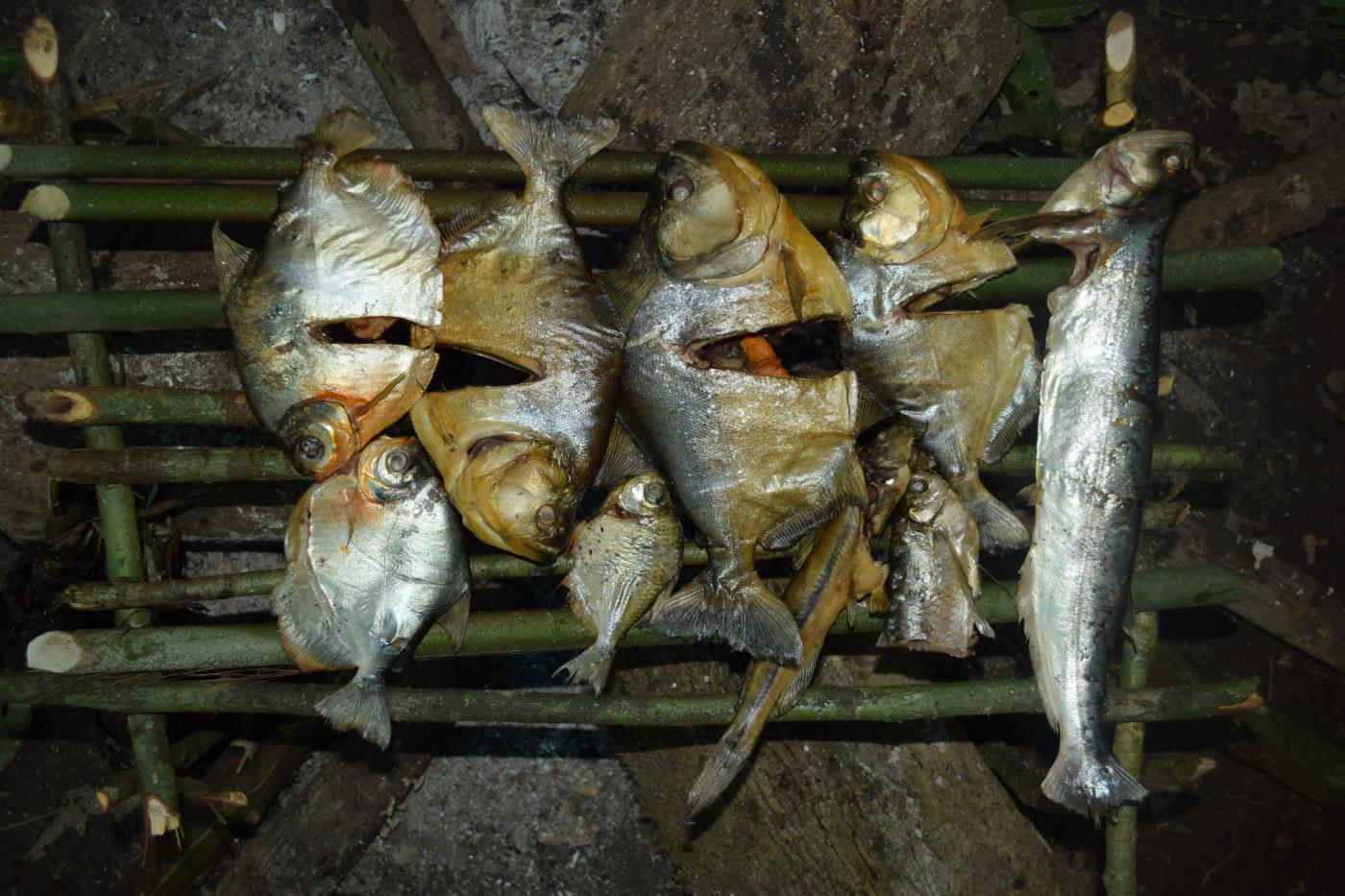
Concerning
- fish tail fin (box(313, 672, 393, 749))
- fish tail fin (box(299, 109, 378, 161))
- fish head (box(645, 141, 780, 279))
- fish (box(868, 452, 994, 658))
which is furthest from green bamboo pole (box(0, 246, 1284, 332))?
fish tail fin (box(313, 672, 393, 749))

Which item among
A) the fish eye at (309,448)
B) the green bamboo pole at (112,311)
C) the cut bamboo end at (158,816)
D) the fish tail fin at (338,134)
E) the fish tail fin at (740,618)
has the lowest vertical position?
the cut bamboo end at (158,816)

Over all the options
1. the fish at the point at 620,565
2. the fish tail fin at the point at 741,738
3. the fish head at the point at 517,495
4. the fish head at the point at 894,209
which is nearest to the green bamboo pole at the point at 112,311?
the fish head at the point at 894,209

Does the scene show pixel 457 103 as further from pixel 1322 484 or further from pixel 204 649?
Result: pixel 1322 484

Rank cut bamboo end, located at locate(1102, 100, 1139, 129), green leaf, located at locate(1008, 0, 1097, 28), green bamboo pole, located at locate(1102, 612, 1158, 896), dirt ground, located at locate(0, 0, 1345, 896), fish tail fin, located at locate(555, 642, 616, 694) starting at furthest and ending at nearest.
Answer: dirt ground, located at locate(0, 0, 1345, 896) → green leaf, located at locate(1008, 0, 1097, 28) → green bamboo pole, located at locate(1102, 612, 1158, 896) → cut bamboo end, located at locate(1102, 100, 1139, 129) → fish tail fin, located at locate(555, 642, 616, 694)

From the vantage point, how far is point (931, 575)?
124 inches

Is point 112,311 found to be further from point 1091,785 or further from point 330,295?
point 1091,785

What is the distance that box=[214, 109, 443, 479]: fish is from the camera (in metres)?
2.88

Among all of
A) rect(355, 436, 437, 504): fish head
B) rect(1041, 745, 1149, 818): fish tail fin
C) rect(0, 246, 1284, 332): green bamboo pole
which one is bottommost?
rect(1041, 745, 1149, 818): fish tail fin

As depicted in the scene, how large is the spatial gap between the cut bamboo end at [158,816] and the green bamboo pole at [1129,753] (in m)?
3.13

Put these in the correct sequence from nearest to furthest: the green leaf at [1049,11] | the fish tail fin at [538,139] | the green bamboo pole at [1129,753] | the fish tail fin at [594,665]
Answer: the fish tail fin at [538,139] → the fish tail fin at [594,665] → the green bamboo pole at [1129,753] → the green leaf at [1049,11]

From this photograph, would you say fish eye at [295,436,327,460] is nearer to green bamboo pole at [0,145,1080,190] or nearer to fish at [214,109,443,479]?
fish at [214,109,443,479]

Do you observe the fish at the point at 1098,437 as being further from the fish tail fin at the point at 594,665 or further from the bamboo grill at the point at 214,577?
the fish tail fin at the point at 594,665

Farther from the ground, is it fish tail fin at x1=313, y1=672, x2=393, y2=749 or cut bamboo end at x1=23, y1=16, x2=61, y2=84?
cut bamboo end at x1=23, y1=16, x2=61, y2=84

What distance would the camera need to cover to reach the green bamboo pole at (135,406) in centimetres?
302
